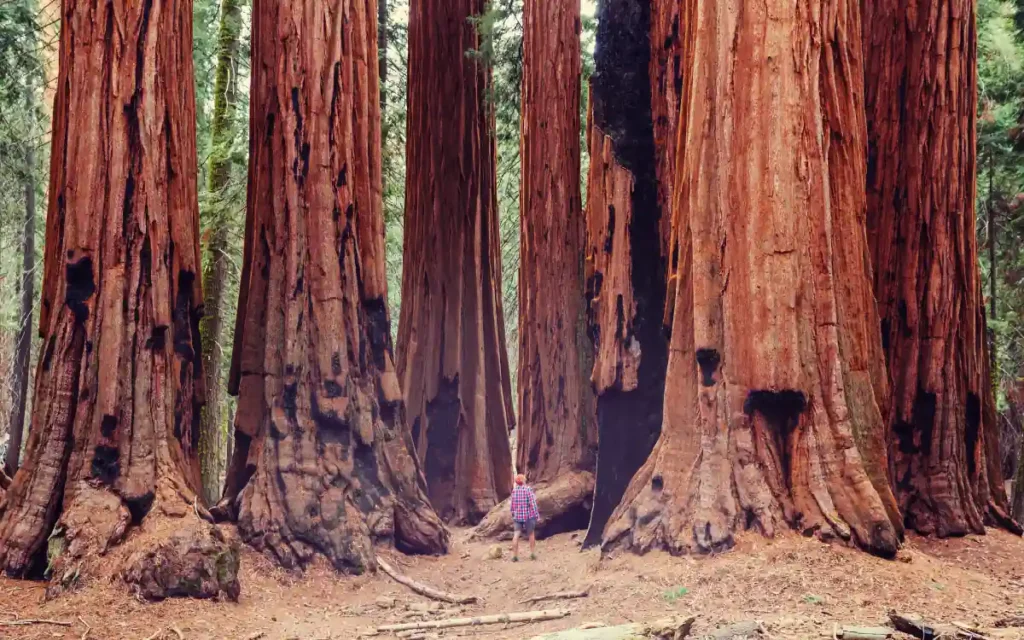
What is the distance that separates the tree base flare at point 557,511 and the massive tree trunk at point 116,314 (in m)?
4.24

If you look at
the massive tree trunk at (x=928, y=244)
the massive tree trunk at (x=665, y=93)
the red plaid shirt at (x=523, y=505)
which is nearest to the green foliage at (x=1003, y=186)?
the massive tree trunk at (x=928, y=244)

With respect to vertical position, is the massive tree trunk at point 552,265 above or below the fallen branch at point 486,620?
above

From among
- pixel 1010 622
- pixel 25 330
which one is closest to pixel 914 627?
pixel 1010 622

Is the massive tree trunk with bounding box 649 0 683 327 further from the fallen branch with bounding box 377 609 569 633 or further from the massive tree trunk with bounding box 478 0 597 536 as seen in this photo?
the fallen branch with bounding box 377 609 569 633

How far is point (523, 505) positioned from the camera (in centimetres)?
998

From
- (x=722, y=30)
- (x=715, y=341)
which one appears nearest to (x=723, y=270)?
(x=715, y=341)

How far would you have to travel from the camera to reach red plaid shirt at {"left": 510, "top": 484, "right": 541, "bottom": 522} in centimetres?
994

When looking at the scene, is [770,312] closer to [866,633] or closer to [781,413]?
[781,413]

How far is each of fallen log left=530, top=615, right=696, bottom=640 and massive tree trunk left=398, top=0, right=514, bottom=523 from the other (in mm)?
7552

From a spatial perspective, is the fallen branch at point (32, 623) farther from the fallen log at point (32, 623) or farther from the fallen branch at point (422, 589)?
the fallen branch at point (422, 589)

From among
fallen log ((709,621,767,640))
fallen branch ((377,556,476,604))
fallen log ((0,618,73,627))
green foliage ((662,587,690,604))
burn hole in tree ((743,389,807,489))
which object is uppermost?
burn hole in tree ((743,389,807,489))

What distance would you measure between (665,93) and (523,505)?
14.6ft

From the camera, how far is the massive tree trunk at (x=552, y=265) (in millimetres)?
12055

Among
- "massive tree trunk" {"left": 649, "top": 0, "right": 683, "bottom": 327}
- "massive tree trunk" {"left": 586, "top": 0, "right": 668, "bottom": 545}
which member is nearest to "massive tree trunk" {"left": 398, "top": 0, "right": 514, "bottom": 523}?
"massive tree trunk" {"left": 586, "top": 0, "right": 668, "bottom": 545}
